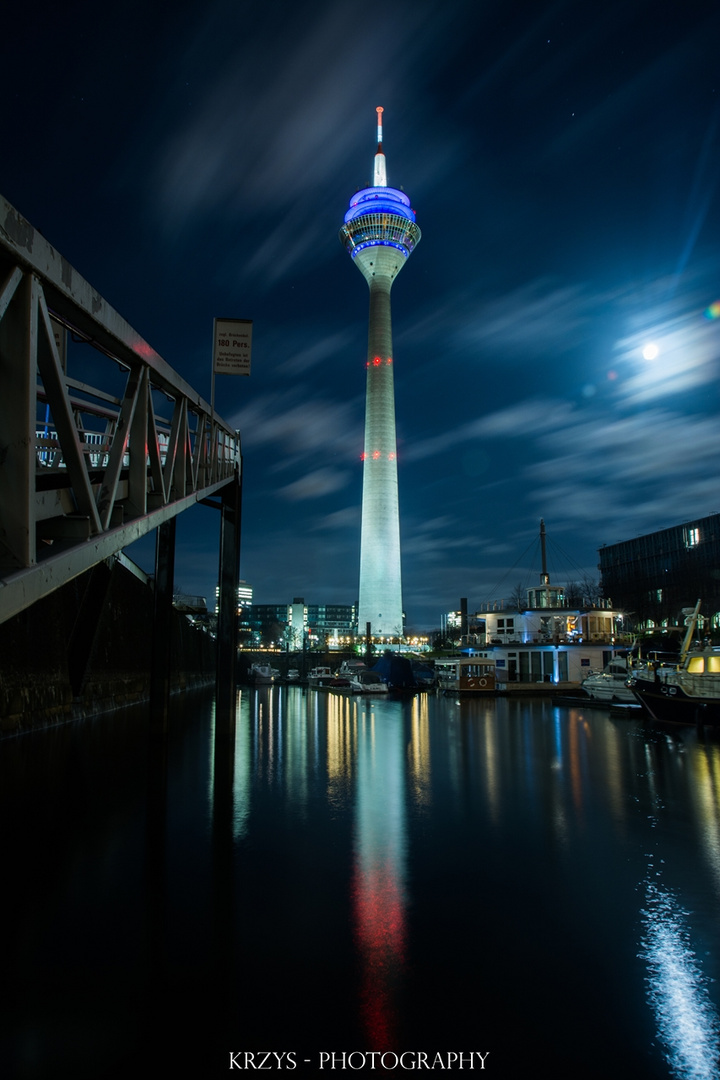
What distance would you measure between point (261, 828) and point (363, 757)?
1067cm

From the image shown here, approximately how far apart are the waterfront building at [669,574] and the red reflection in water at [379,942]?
246 feet

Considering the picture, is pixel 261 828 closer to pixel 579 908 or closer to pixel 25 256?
pixel 579 908

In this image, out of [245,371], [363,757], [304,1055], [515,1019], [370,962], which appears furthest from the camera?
[363,757]

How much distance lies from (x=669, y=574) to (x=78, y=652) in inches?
3546

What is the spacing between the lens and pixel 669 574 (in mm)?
97812

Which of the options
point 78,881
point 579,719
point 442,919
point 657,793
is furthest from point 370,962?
point 579,719

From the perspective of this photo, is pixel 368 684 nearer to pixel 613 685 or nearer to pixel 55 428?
pixel 613 685

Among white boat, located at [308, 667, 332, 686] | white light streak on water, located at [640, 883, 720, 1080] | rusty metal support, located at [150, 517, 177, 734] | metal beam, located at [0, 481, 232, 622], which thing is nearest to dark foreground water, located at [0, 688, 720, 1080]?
white light streak on water, located at [640, 883, 720, 1080]

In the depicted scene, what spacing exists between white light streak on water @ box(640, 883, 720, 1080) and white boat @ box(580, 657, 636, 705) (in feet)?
119

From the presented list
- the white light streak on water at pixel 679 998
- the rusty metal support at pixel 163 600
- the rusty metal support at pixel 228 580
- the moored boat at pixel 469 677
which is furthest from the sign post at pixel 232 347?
the moored boat at pixel 469 677

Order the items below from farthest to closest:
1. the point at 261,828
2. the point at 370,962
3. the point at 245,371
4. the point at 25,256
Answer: the point at 245,371, the point at 261,828, the point at 370,962, the point at 25,256

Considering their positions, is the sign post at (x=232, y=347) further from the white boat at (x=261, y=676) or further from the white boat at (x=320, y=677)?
the white boat at (x=261, y=676)

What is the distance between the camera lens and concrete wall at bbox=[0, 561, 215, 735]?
74.4 ft

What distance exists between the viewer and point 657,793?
17672mm
